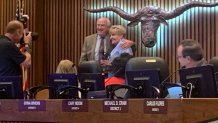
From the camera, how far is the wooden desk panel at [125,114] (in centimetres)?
251

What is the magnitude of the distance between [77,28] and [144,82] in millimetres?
5131

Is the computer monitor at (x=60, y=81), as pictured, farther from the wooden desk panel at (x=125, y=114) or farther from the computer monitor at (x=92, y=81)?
the wooden desk panel at (x=125, y=114)

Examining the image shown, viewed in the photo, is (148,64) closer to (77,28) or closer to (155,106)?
(155,106)

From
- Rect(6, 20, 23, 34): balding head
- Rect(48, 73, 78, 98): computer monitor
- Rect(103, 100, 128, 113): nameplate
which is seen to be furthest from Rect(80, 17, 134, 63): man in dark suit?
Rect(103, 100, 128, 113): nameplate

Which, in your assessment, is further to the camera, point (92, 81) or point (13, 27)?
point (13, 27)

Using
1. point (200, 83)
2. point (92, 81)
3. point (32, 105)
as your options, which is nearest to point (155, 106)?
point (200, 83)

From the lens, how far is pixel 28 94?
3740 mm

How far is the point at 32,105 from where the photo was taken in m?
3.27

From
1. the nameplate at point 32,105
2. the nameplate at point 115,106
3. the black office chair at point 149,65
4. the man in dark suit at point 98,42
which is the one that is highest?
the man in dark suit at point 98,42

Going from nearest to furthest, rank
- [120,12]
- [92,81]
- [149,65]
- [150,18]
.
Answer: [92,81], [149,65], [150,18], [120,12]

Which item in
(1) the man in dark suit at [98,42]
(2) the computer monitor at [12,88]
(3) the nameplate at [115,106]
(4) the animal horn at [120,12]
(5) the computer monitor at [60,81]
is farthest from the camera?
(4) the animal horn at [120,12]

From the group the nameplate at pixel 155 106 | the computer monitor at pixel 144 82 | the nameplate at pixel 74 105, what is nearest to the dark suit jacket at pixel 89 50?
the computer monitor at pixel 144 82

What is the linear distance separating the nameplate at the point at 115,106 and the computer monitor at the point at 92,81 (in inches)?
35.3

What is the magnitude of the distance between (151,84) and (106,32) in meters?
3.09
